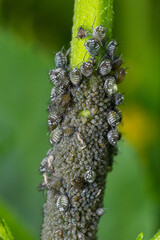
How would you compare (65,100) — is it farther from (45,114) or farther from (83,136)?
(45,114)

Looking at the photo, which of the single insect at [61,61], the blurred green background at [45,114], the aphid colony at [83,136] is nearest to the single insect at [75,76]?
the aphid colony at [83,136]

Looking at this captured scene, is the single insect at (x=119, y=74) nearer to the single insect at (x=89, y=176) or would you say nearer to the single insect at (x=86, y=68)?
the single insect at (x=86, y=68)

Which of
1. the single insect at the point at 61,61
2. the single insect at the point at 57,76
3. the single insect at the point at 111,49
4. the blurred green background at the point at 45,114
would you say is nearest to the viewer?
the single insect at the point at 111,49

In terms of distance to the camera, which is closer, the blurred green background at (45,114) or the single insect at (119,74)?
the single insect at (119,74)

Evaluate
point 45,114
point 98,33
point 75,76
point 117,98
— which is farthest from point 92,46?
point 45,114

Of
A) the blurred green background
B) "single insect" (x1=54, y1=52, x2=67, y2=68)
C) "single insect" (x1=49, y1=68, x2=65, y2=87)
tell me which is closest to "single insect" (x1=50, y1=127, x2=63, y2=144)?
"single insect" (x1=49, y1=68, x2=65, y2=87)
